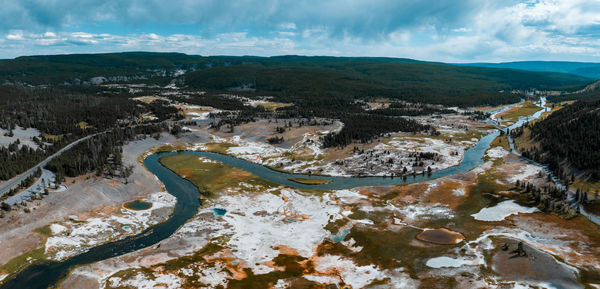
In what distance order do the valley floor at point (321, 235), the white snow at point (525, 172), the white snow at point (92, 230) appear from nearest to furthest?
1. the valley floor at point (321, 235)
2. the white snow at point (92, 230)
3. the white snow at point (525, 172)

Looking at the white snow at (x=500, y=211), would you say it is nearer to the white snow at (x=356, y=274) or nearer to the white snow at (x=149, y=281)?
the white snow at (x=356, y=274)

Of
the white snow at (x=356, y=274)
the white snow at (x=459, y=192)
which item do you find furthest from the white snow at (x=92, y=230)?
the white snow at (x=459, y=192)

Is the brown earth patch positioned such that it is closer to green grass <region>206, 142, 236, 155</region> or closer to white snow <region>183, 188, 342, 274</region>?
white snow <region>183, 188, 342, 274</region>

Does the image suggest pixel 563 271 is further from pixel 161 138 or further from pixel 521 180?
pixel 161 138

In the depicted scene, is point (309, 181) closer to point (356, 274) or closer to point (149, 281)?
point (356, 274)

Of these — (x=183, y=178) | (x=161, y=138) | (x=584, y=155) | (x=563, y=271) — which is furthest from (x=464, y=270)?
(x=161, y=138)

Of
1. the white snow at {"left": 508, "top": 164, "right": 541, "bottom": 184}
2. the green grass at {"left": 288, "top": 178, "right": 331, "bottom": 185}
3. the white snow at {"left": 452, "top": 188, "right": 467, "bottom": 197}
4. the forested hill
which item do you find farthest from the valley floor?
the forested hill

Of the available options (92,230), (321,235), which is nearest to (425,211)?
(321,235)
